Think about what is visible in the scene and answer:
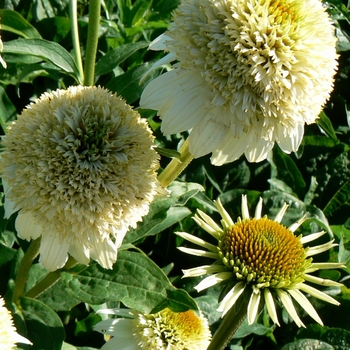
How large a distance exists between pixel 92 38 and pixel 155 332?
72 cm

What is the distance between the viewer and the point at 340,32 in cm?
215

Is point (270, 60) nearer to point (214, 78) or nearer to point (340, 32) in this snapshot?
point (214, 78)

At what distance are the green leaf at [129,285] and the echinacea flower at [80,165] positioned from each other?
145 mm

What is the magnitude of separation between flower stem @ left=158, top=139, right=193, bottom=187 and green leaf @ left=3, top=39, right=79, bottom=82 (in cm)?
36

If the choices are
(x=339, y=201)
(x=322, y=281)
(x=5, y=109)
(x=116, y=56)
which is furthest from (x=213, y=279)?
(x=339, y=201)

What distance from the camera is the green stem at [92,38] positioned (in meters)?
1.37

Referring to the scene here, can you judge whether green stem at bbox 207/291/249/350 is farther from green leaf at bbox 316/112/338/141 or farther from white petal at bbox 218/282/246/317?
green leaf at bbox 316/112/338/141

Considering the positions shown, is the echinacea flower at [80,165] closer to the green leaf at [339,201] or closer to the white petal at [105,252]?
the white petal at [105,252]

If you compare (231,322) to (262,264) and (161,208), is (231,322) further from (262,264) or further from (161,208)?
(161,208)

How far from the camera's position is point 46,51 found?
1.35 metres

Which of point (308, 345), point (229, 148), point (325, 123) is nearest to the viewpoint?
point (229, 148)

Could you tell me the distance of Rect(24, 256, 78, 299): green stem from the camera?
132cm

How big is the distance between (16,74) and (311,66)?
1.07 m

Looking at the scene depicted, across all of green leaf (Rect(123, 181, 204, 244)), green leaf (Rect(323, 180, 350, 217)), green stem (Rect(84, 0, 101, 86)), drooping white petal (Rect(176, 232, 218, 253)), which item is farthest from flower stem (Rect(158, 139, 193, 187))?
green leaf (Rect(323, 180, 350, 217))
